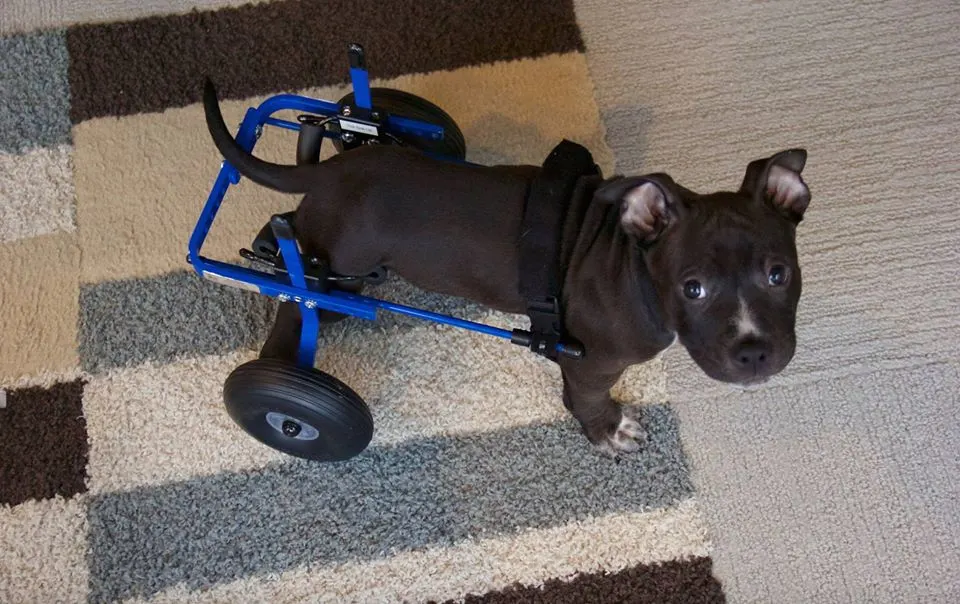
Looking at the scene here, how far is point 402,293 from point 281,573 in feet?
2.42

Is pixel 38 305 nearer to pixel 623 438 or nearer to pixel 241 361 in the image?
pixel 241 361

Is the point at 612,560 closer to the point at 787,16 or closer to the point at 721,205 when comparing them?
the point at 721,205

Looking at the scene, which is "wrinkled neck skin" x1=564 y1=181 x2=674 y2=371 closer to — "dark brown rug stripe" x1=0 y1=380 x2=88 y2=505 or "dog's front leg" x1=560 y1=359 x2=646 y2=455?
"dog's front leg" x1=560 y1=359 x2=646 y2=455

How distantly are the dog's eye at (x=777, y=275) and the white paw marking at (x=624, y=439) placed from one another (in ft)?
2.19

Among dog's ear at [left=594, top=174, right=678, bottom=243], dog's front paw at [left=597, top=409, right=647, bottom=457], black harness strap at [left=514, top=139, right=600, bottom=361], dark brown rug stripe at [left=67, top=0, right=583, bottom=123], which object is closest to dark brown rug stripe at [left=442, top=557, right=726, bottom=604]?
dog's front paw at [left=597, top=409, right=647, bottom=457]

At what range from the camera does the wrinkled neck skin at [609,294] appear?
5.01ft

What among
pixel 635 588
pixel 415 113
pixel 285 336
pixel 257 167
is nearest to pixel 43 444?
pixel 285 336

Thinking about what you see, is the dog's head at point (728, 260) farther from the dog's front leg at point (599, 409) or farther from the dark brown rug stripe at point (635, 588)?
the dark brown rug stripe at point (635, 588)

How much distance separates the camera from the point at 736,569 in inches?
75.1

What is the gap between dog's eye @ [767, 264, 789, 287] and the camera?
1399 mm

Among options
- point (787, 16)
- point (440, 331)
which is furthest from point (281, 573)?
point (787, 16)

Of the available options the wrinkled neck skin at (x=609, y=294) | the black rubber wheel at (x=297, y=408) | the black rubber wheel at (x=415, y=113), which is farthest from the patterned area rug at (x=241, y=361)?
the wrinkled neck skin at (x=609, y=294)

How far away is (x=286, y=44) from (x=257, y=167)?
94 centimetres

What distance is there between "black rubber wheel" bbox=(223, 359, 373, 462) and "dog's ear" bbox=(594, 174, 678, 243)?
27.7 inches
